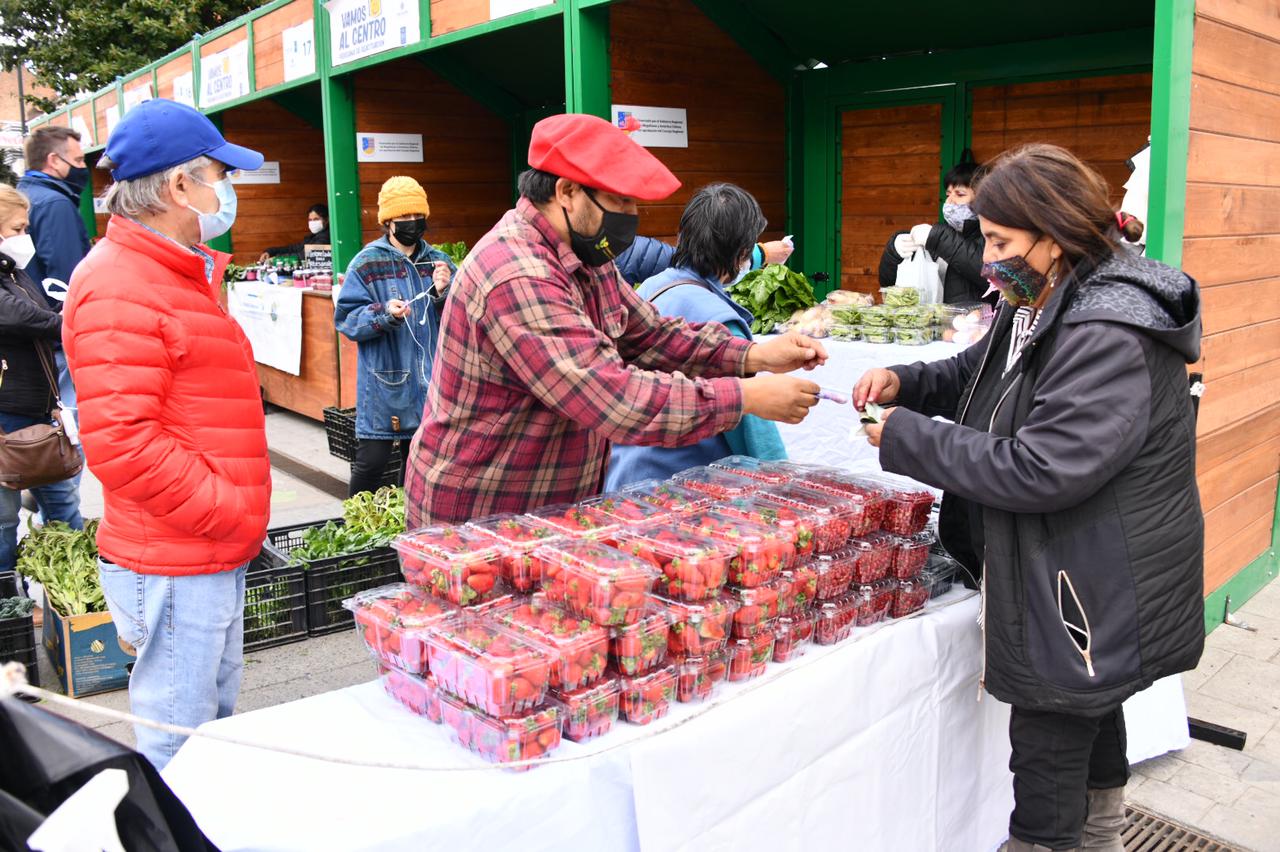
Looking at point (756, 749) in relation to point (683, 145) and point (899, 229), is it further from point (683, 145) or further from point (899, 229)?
point (899, 229)

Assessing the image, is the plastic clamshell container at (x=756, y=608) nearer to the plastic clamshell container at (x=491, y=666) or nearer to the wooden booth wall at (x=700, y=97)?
the plastic clamshell container at (x=491, y=666)

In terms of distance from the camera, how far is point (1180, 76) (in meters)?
3.62

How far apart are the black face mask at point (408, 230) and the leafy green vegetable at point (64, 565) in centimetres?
217

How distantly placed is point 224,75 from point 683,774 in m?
11.1

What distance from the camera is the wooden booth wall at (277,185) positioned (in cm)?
1221

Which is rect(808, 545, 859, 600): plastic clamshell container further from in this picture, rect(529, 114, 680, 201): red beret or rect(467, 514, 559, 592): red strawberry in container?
rect(529, 114, 680, 201): red beret

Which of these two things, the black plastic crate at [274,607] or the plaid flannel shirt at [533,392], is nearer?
the plaid flannel shirt at [533,392]

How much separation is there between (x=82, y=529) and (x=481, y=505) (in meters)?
4.03

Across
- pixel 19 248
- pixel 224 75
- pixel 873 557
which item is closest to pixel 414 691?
pixel 873 557

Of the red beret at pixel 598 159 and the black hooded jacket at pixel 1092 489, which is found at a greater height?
the red beret at pixel 598 159

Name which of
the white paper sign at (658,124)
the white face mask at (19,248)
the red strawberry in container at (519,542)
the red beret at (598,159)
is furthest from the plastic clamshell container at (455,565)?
the white paper sign at (658,124)

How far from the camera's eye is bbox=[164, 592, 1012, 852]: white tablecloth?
5.51ft

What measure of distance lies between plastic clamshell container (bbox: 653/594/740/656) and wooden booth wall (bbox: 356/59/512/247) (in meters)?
7.70

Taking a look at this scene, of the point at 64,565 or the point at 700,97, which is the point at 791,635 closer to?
the point at 64,565
